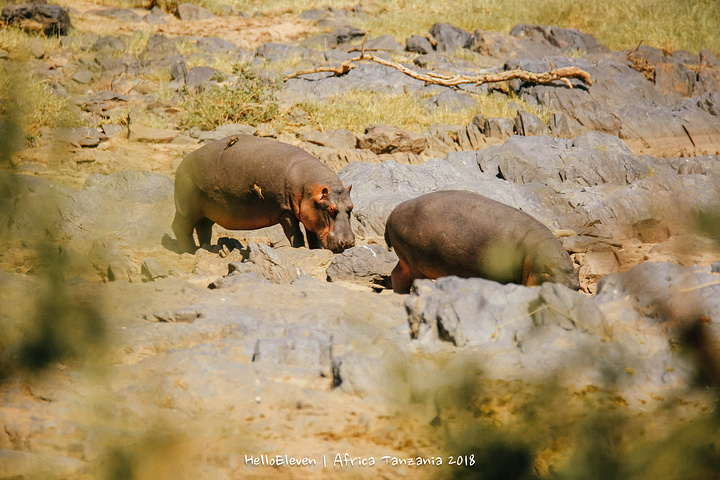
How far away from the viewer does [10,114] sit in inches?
64.3

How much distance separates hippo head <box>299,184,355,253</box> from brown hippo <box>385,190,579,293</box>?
113cm

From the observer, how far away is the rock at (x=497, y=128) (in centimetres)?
1282

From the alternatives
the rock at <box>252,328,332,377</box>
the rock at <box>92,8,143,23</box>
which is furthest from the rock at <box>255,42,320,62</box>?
the rock at <box>252,328,332,377</box>

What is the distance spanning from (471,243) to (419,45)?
46.7 feet

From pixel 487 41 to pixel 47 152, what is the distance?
19.1 m

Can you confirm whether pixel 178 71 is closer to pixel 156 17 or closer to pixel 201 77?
pixel 201 77

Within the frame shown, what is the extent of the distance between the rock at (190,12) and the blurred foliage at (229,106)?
8.42 m

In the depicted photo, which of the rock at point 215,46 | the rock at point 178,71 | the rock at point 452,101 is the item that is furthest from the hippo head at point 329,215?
the rock at point 215,46

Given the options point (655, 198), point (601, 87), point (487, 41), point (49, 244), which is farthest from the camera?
point (487, 41)

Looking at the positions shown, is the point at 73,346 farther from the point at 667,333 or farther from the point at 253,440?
the point at 667,333

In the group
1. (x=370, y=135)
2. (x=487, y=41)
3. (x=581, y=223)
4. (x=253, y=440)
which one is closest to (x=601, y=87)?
(x=487, y=41)

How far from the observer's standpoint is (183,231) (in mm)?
8562

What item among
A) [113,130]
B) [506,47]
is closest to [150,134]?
[113,130]

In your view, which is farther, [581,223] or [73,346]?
[581,223]
